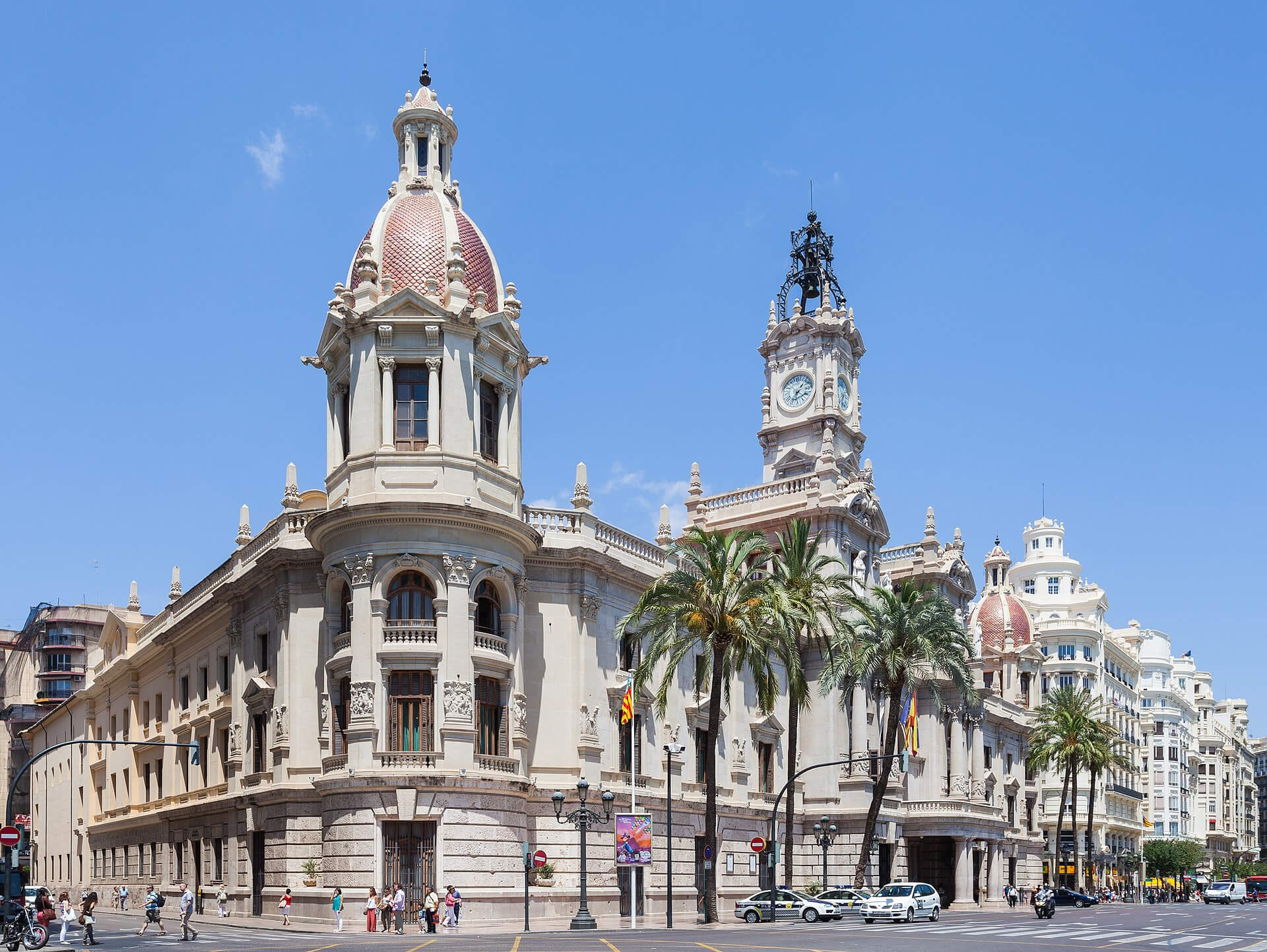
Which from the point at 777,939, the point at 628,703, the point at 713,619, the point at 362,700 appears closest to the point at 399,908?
the point at 362,700

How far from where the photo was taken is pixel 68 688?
130m

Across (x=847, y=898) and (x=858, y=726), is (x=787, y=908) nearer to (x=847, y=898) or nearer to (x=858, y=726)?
(x=847, y=898)

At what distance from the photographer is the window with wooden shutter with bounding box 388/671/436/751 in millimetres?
48562

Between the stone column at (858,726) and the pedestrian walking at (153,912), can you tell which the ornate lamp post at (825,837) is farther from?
the pedestrian walking at (153,912)

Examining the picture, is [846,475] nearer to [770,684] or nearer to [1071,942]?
[770,684]

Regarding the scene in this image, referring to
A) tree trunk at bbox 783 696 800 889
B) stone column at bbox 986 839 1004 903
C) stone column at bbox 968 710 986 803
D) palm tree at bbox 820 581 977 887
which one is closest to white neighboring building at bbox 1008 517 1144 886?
stone column at bbox 986 839 1004 903

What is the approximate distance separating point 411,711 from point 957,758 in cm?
4435

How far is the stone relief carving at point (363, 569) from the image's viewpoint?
162ft

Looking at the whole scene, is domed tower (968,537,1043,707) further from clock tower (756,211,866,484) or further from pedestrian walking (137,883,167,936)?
pedestrian walking (137,883,167,936)

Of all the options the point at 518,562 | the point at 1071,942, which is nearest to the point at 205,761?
the point at 518,562

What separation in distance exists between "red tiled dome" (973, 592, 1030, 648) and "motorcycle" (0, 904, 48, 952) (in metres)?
88.9

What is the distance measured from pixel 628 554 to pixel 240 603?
1666 centimetres

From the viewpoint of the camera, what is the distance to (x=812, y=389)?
8556 centimetres

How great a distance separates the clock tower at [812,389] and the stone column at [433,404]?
1413 inches
